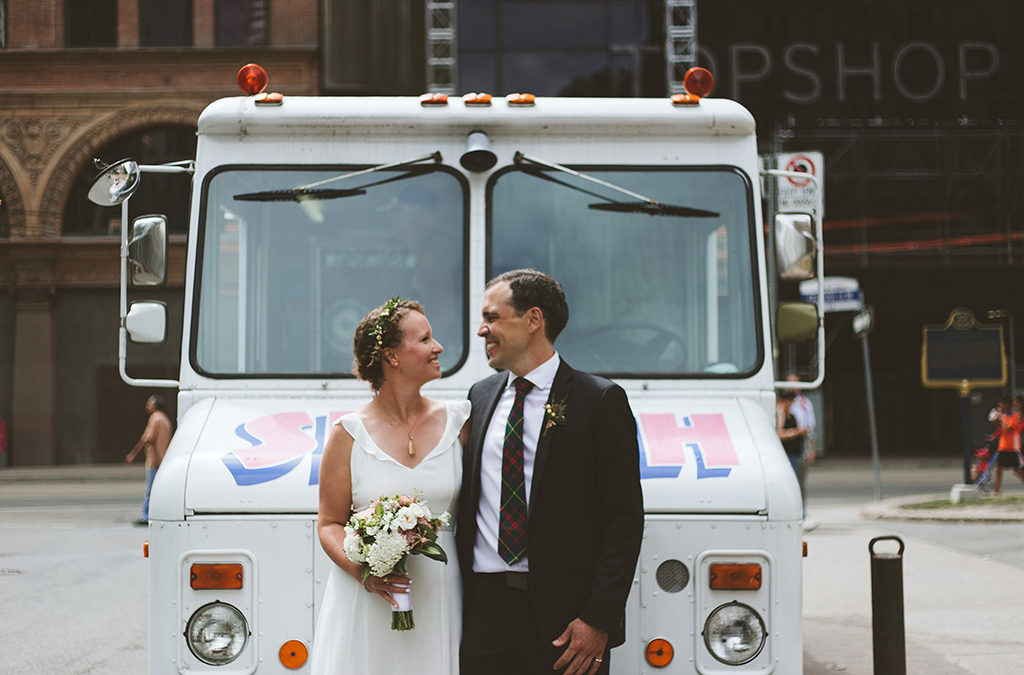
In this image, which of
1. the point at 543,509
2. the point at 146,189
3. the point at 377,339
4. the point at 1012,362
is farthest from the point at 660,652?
the point at 1012,362

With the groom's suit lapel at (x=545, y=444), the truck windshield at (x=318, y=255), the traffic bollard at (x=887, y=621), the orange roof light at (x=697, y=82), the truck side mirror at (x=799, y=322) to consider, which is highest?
the orange roof light at (x=697, y=82)

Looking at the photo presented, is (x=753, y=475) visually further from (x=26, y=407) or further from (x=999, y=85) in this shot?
(x=999, y=85)

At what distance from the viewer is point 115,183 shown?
5277 millimetres

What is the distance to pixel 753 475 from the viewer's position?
4.34 m

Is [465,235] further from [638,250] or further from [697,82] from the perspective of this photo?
[697,82]

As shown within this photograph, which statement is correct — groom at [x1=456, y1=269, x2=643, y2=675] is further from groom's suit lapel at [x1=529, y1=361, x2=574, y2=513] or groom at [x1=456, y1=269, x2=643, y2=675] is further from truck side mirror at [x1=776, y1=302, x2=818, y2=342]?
truck side mirror at [x1=776, y1=302, x2=818, y2=342]

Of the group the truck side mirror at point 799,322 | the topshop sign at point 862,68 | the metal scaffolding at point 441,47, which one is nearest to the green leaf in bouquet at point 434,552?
the truck side mirror at point 799,322

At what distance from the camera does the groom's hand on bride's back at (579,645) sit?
3520 millimetres

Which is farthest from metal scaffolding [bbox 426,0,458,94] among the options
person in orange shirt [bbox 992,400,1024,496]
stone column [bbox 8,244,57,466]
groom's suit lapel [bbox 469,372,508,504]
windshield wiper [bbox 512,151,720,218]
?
groom's suit lapel [bbox 469,372,508,504]

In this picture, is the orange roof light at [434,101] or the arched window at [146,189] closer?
the orange roof light at [434,101]

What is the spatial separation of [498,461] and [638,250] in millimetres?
1699

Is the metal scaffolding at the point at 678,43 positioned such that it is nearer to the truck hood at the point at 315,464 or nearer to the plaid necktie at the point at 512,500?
the truck hood at the point at 315,464

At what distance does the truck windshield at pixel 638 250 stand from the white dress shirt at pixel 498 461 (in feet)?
4.35

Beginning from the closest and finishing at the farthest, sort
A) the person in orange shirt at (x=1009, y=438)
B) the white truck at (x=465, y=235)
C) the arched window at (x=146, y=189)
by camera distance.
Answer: the white truck at (x=465, y=235)
the person in orange shirt at (x=1009, y=438)
the arched window at (x=146, y=189)
